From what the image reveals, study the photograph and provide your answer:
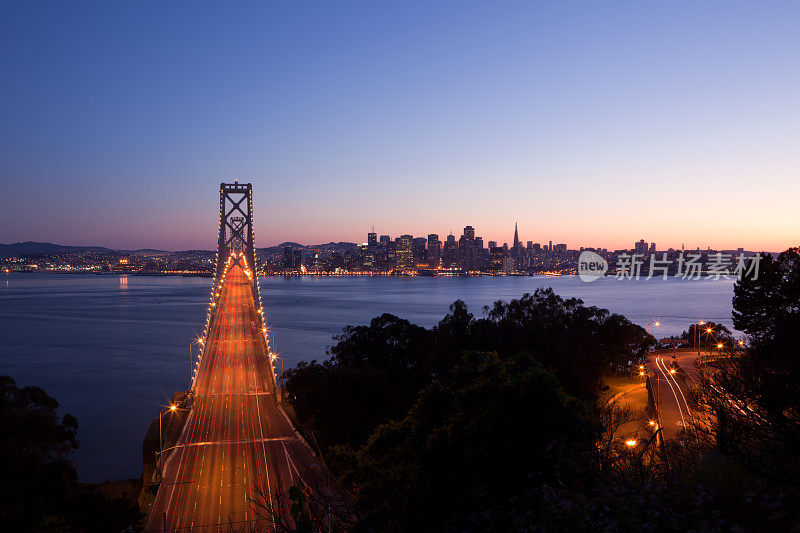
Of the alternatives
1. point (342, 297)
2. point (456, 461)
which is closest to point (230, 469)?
point (456, 461)

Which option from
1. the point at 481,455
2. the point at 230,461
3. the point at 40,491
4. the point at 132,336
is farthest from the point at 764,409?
the point at 132,336

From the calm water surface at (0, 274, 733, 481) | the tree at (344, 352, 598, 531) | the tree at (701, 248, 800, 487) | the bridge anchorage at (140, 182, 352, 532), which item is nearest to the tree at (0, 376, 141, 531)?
the bridge anchorage at (140, 182, 352, 532)

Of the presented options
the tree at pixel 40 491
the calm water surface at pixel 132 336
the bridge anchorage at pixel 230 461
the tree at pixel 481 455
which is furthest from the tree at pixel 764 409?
the calm water surface at pixel 132 336

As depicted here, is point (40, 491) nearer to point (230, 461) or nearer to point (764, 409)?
point (230, 461)

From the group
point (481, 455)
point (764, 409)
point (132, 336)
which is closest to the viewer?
point (764, 409)

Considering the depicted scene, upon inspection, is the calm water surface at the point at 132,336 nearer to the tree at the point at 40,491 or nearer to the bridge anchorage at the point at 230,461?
the bridge anchorage at the point at 230,461
